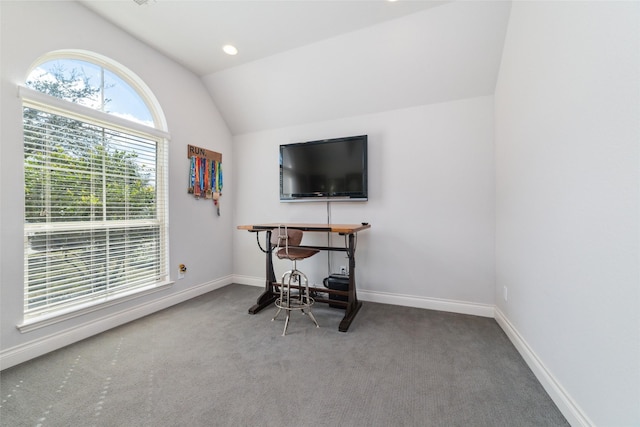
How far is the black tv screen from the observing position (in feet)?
9.45

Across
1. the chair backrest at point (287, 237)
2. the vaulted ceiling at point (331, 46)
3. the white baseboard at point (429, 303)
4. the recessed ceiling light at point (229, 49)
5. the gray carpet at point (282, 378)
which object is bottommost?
the gray carpet at point (282, 378)

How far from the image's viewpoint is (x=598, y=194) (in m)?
1.08

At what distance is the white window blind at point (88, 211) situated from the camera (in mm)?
1877

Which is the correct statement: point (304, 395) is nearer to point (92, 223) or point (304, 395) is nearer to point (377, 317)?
point (377, 317)

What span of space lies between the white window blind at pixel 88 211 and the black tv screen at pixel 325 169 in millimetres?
1473

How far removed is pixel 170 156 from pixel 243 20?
5.41ft

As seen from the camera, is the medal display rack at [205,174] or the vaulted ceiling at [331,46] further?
the medal display rack at [205,174]

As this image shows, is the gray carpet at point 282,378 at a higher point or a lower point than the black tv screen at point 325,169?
lower

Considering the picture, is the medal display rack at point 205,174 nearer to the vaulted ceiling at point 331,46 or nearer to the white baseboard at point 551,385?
the vaulted ceiling at point 331,46

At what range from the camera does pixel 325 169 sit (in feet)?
9.91

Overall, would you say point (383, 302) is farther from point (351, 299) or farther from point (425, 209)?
point (425, 209)

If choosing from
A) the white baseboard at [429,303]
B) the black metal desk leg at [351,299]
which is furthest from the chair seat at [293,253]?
the white baseboard at [429,303]

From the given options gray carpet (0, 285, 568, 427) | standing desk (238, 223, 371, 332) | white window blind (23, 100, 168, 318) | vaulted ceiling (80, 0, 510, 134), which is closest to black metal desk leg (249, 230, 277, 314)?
standing desk (238, 223, 371, 332)

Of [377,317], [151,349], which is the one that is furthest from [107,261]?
[377,317]
